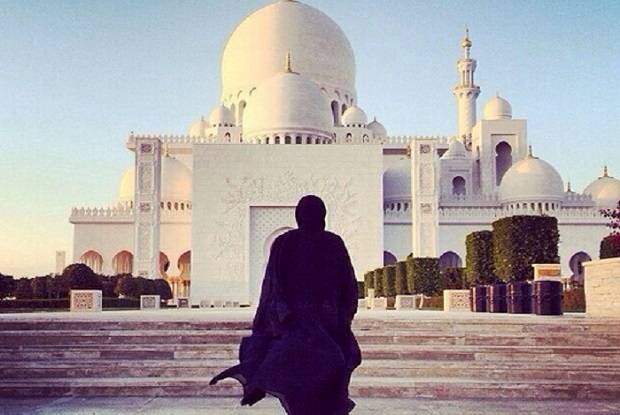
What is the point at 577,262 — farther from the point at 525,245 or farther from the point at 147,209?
the point at 525,245

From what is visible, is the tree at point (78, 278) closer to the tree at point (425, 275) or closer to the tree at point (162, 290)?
the tree at point (162, 290)

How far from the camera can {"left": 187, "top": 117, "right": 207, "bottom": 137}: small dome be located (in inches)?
1512

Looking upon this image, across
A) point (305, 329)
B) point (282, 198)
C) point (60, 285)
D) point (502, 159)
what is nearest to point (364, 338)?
point (305, 329)

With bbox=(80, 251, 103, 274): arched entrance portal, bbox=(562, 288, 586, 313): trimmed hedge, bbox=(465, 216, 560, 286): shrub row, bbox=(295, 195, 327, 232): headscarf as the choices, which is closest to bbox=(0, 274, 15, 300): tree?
bbox=(80, 251, 103, 274): arched entrance portal

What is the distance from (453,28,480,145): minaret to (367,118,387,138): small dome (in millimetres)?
4080

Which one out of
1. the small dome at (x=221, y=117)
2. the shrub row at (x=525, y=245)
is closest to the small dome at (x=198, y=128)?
the small dome at (x=221, y=117)

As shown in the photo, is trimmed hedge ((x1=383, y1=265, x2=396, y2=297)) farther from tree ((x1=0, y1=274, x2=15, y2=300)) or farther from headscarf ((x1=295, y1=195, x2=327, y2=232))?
headscarf ((x1=295, y1=195, x2=327, y2=232))

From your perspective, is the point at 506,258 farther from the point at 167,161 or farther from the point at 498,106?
the point at 498,106

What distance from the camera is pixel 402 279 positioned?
66.6 ft

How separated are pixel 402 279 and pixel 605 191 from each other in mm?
19858

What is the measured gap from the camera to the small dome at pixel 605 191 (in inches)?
1425

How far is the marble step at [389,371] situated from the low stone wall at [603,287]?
308 cm

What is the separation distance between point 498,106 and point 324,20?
927 cm

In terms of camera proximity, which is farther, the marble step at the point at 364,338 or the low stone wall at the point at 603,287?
the low stone wall at the point at 603,287
